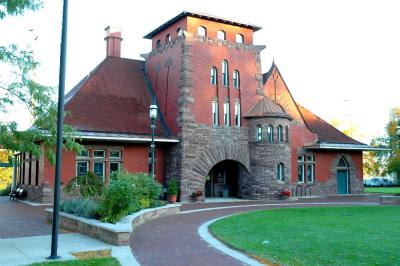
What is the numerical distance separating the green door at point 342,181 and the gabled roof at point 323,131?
256 cm

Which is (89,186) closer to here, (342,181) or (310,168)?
(310,168)

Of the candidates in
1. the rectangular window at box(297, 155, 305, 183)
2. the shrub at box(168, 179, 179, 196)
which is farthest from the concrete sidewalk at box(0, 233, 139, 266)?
the rectangular window at box(297, 155, 305, 183)

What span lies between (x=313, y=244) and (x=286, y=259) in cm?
203

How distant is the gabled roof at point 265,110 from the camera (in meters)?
28.4

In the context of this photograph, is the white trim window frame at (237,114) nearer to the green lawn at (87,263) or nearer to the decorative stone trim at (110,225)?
the decorative stone trim at (110,225)

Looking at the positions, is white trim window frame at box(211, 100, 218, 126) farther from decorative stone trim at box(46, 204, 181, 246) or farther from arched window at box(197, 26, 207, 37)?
decorative stone trim at box(46, 204, 181, 246)

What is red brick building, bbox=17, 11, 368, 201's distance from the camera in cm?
2562

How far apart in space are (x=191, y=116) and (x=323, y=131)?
13.0 m

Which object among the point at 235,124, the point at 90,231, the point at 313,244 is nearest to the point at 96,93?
the point at 235,124

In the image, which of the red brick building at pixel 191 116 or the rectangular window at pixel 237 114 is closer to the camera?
the red brick building at pixel 191 116

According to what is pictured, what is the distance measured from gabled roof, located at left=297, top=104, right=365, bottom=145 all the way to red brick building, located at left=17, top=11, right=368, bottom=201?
6.18 ft

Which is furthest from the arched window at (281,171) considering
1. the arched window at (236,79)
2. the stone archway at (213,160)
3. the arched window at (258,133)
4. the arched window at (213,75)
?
the arched window at (213,75)

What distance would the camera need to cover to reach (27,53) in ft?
35.3

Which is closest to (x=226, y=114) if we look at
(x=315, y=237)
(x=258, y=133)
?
(x=258, y=133)
